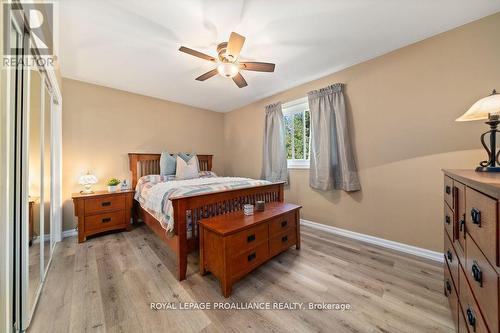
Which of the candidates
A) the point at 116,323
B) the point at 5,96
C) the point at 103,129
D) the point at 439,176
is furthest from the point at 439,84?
the point at 103,129

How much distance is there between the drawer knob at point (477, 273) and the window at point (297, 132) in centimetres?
251

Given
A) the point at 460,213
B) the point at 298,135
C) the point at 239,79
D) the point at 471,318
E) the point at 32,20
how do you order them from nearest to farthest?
the point at 471,318 → the point at 460,213 → the point at 32,20 → the point at 239,79 → the point at 298,135

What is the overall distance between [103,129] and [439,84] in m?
4.78

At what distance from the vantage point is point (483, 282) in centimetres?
75

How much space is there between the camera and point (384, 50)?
236 cm

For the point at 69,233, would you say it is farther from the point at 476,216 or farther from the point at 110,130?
the point at 476,216

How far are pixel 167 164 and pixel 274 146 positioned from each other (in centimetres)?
208

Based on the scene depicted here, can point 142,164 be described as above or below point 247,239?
above

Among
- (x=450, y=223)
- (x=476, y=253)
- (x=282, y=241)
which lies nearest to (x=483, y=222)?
(x=476, y=253)

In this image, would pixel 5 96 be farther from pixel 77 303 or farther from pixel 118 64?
pixel 118 64

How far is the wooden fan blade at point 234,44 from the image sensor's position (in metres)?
1.70

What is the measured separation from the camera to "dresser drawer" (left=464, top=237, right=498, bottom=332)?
2.16ft

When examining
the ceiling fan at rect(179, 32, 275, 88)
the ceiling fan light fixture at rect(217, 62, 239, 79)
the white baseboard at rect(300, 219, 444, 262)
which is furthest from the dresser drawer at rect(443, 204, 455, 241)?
the ceiling fan light fixture at rect(217, 62, 239, 79)

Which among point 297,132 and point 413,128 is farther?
point 297,132
